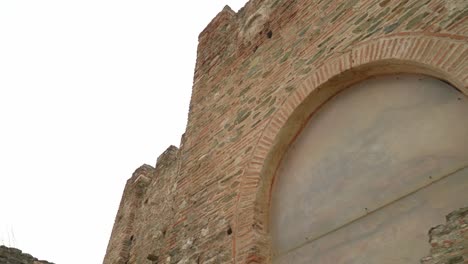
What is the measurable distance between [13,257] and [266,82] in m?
6.42

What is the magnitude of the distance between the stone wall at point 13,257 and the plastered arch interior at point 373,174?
6318 mm

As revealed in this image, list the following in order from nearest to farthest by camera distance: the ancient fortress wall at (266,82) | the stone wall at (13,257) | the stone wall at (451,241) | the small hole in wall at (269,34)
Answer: the stone wall at (451,241) → the ancient fortress wall at (266,82) → the small hole in wall at (269,34) → the stone wall at (13,257)

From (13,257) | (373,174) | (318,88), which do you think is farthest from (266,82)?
(13,257)

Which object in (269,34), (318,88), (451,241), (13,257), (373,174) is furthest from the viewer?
(13,257)

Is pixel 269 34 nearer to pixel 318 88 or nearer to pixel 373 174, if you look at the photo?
pixel 318 88

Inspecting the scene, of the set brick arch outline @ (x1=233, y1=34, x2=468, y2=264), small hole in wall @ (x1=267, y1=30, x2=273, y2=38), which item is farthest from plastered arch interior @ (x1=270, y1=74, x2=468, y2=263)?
small hole in wall @ (x1=267, y1=30, x2=273, y2=38)

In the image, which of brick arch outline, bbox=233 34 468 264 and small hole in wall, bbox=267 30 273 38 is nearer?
brick arch outline, bbox=233 34 468 264

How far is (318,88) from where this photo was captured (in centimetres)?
382

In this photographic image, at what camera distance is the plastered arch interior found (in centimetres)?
270

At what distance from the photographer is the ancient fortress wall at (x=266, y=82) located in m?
3.05

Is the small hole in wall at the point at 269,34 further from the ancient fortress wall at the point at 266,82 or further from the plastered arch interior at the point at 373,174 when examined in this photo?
the plastered arch interior at the point at 373,174

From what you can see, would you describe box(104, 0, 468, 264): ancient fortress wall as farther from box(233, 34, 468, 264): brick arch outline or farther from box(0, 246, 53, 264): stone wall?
box(0, 246, 53, 264): stone wall

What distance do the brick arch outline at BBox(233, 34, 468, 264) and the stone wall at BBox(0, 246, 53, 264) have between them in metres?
6.02

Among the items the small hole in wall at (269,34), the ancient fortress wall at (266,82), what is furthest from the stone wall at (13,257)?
the small hole in wall at (269,34)
